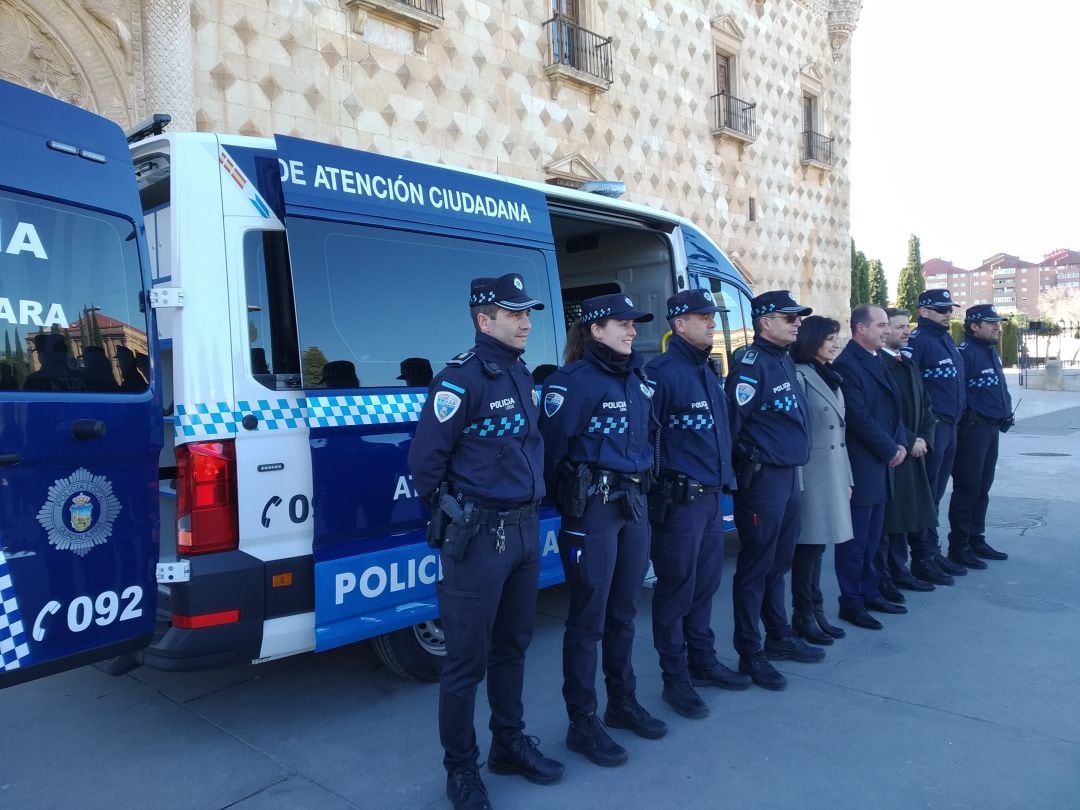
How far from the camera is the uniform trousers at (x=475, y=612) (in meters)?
2.81

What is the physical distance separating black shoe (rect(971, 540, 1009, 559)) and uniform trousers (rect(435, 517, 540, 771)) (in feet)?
15.7

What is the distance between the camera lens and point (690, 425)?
145 inches

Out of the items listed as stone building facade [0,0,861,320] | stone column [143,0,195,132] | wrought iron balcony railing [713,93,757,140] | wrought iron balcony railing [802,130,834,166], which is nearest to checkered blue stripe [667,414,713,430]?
stone column [143,0,195,132]

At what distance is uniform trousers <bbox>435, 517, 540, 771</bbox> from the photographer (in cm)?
281

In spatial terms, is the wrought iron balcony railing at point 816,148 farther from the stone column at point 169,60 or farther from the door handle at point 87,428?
the door handle at point 87,428

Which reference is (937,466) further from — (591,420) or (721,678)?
(591,420)

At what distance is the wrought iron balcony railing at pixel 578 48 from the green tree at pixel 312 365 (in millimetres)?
11261

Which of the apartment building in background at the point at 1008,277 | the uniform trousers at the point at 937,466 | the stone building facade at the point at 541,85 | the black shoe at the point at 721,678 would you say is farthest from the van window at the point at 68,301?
the apartment building in background at the point at 1008,277

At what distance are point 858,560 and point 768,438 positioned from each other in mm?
1292

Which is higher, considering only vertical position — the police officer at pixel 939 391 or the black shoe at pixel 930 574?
the police officer at pixel 939 391

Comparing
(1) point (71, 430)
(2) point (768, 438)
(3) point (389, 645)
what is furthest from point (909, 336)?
(1) point (71, 430)

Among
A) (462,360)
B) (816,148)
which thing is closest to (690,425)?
(462,360)

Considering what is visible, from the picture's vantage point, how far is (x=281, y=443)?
3252 mm

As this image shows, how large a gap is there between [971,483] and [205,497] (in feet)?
18.1
